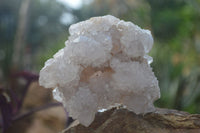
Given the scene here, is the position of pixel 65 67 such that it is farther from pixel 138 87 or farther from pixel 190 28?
pixel 190 28

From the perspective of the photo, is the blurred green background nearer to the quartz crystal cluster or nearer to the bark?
the bark

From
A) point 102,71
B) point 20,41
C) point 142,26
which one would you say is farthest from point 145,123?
point 142,26

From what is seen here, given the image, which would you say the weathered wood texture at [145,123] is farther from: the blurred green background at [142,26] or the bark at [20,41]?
the bark at [20,41]

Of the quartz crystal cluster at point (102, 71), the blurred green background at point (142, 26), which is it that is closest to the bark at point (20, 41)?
the blurred green background at point (142, 26)

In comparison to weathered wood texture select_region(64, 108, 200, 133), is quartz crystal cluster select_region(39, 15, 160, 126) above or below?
above

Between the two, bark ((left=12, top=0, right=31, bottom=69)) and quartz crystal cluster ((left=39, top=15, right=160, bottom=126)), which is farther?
bark ((left=12, top=0, right=31, bottom=69))

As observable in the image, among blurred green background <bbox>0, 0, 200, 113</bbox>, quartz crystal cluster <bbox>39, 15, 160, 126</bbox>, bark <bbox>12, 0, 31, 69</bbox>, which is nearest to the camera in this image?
quartz crystal cluster <bbox>39, 15, 160, 126</bbox>

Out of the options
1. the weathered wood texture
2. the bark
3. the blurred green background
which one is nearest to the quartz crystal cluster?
the weathered wood texture
